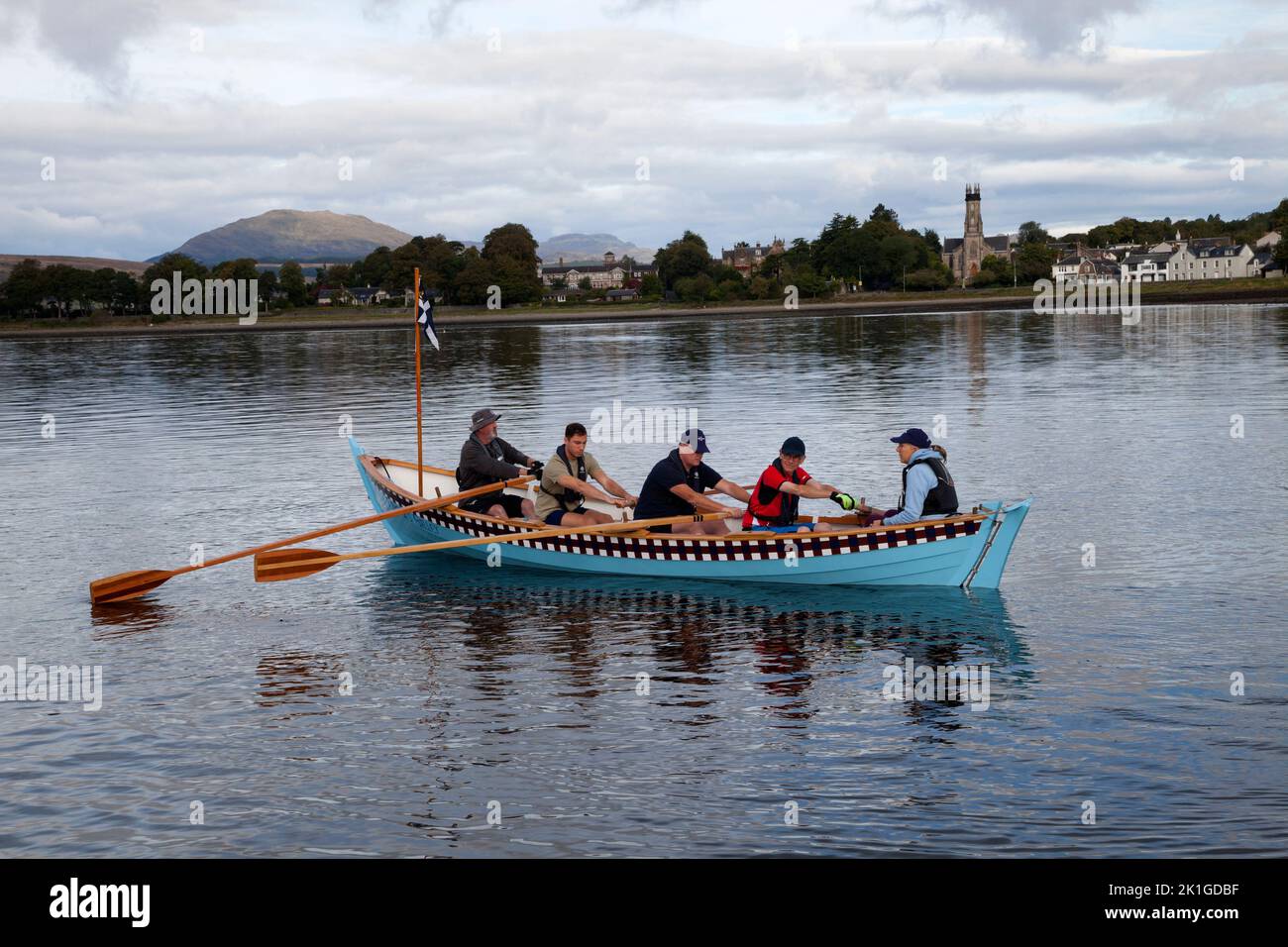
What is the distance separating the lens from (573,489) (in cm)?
2088

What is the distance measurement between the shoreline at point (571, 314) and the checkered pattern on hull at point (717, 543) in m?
134

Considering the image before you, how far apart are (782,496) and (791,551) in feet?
2.94

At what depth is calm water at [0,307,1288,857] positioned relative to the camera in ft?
36.9

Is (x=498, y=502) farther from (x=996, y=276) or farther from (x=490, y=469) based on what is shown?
(x=996, y=276)

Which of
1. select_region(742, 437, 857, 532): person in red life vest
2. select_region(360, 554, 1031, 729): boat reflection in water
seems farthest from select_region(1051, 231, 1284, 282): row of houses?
select_region(360, 554, 1031, 729): boat reflection in water

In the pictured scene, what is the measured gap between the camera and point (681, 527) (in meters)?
19.9

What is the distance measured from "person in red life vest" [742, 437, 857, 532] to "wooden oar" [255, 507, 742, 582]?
1.31 feet

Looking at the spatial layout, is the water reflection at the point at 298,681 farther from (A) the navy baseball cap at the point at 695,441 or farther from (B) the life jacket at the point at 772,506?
(B) the life jacket at the point at 772,506

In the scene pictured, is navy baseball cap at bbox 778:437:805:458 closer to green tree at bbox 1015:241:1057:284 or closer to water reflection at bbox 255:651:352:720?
water reflection at bbox 255:651:352:720

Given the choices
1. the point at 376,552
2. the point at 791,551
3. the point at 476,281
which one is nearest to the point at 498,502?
the point at 376,552

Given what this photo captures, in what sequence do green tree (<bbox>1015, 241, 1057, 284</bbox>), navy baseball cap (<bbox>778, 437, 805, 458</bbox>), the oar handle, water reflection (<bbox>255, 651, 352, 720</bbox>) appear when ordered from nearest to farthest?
water reflection (<bbox>255, 651, 352, 720</bbox>), navy baseball cap (<bbox>778, 437, 805, 458</bbox>), the oar handle, green tree (<bbox>1015, 241, 1057, 284</bbox>)

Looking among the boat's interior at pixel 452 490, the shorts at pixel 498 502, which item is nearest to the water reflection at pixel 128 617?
the boat's interior at pixel 452 490
